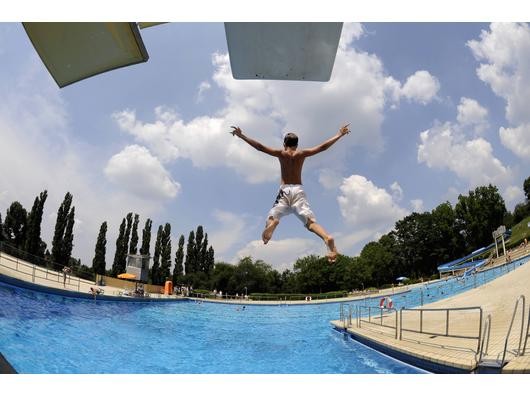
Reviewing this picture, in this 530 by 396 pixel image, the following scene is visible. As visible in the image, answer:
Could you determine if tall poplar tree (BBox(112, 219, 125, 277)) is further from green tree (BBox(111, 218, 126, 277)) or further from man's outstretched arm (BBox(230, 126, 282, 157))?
man's outstretched arm (BBox(230, 126, 282, 157))

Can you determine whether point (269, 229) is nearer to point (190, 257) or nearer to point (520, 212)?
point (190, 257)

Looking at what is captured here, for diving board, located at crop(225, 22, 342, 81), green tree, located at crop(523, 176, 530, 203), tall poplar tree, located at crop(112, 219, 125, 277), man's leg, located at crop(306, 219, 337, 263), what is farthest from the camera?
green tree, located at crop(523, 176, 530, 203)

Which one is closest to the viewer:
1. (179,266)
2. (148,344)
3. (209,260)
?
(148,344)

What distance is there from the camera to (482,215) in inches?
1951

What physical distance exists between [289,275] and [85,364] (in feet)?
183

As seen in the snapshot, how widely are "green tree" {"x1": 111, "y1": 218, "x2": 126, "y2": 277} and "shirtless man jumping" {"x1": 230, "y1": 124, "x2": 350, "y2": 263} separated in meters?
39.7

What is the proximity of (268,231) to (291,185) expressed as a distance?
56 centimetres

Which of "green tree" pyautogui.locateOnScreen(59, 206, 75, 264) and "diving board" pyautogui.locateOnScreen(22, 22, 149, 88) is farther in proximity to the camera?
"green tree" pyautogui.locateOnScreen(59, 206, 75, 264)

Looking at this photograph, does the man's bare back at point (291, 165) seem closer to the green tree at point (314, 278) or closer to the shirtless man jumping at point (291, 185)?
the shirtless man jumping at point (291, 185)

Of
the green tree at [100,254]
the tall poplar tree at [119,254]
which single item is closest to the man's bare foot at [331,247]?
the green tree at [100,254]

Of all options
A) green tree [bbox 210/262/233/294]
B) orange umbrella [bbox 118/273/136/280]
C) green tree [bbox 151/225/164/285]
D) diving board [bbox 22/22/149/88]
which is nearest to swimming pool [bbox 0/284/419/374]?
diving board [bbox 22/22/149/88]

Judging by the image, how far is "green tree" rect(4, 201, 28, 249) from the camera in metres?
27.4

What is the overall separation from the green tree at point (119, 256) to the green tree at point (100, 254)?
2.17 meters

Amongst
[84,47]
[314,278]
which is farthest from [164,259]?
[84,47]
